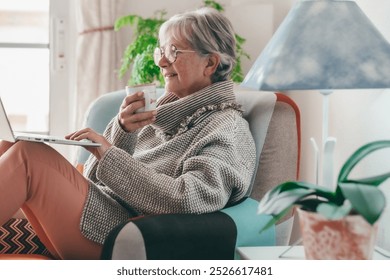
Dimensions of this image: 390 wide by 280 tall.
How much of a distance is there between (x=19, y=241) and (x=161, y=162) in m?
0.47


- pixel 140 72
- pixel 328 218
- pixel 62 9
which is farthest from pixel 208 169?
pixel 62 9

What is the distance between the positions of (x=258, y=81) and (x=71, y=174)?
599 mm

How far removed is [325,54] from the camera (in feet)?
5.76

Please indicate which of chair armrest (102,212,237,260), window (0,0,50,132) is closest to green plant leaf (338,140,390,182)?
chair armrest (102,212,237,260)

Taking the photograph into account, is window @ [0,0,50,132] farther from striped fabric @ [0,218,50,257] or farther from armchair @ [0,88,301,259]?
striped fabric @ [0,218,50,257]

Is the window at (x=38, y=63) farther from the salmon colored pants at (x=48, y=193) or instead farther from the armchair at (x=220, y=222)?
the salmon colored pants at (x=48, y=193)

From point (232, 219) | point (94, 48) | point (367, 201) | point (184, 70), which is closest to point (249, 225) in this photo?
point (232, 219)

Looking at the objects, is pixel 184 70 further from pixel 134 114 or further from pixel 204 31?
pixel 134 114

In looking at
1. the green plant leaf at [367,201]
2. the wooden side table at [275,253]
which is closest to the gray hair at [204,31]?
the wooden side table at [275,253]

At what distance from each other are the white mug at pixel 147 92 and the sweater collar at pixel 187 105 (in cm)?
17

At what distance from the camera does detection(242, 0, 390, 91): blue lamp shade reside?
1.73m

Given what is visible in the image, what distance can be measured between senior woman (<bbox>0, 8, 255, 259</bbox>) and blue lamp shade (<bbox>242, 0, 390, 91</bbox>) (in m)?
0.33

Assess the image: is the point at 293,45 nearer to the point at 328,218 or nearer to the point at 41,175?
the point at 328,218

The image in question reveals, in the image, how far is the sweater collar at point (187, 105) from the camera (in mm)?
2262
